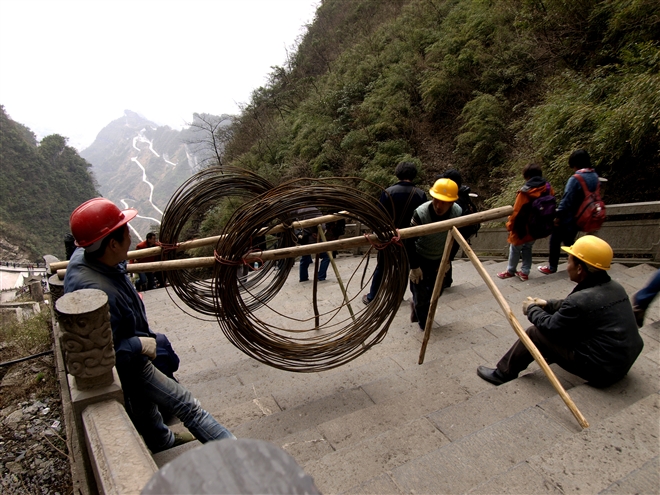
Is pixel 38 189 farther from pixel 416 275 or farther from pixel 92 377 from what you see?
→ pixel 92 377

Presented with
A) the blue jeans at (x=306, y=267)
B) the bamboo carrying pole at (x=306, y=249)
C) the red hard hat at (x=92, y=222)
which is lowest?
the blue jeans at (x=306, y=267)

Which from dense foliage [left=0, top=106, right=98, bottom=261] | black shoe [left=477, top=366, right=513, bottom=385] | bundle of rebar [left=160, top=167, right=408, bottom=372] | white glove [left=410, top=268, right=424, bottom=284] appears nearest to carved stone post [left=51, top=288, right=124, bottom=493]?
bundle of rebar [left=160, top=167, right=408, bottom=372]

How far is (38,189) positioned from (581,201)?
53493 mm

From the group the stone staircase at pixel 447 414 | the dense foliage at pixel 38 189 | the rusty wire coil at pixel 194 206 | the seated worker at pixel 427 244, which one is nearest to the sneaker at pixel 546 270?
the stone staircase at pixel 447 414

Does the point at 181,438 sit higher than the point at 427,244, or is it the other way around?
the point at 427,244

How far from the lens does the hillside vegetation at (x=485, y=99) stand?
626 centimetres

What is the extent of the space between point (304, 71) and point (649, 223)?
22.9 metres

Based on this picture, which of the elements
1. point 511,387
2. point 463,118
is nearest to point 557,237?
point 511,387

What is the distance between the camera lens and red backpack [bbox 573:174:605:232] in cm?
457

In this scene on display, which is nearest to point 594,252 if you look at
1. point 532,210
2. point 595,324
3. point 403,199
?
point 595,324

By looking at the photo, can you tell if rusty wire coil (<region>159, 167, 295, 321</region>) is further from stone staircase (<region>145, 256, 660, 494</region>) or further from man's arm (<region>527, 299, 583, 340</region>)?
man's arm (<region>527, 299, 583, 340</region>)

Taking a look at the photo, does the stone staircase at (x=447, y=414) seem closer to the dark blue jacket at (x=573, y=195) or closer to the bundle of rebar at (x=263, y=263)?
the bundle of rebar at (x=263, y=263)

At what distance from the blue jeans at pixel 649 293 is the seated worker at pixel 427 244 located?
1679 millimetres

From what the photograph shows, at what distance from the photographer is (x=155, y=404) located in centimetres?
256
